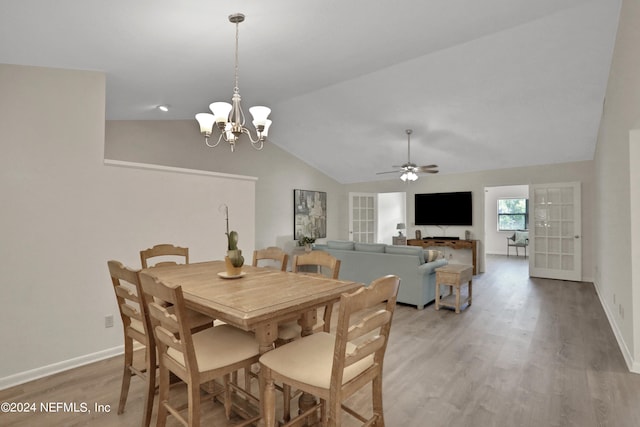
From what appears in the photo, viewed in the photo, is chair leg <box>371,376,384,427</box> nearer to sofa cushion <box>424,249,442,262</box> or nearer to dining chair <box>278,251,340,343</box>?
dining chair <box>278,251,340,343</box>

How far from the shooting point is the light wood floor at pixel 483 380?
2062 millimetres

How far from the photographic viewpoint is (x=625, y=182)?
2.85m

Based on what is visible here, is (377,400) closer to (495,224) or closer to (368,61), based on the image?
(368,61)

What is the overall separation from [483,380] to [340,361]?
176 centimetres

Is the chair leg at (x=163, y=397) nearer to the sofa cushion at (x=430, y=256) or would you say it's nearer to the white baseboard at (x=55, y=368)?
the white baseboard at (x=55, y=368)

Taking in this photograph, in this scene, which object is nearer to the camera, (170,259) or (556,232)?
(170,259)

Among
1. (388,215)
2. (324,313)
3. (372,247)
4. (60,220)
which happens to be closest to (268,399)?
(324,313)

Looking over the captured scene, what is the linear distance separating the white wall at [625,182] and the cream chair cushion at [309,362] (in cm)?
249

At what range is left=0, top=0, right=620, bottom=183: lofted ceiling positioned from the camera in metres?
2.37

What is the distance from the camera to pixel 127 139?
4820 millimetres

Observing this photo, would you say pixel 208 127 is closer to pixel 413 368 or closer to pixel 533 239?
pixel 413 368

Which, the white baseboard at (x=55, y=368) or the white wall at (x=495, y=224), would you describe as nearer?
the white baseboard at (x=55, y=368)

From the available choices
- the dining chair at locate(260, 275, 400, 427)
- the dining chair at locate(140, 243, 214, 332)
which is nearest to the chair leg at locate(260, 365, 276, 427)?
the dining chair at locate(260, 275, 400, 427)

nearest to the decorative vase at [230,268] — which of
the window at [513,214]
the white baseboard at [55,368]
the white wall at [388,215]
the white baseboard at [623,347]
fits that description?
the white baseboard at [55,368]
